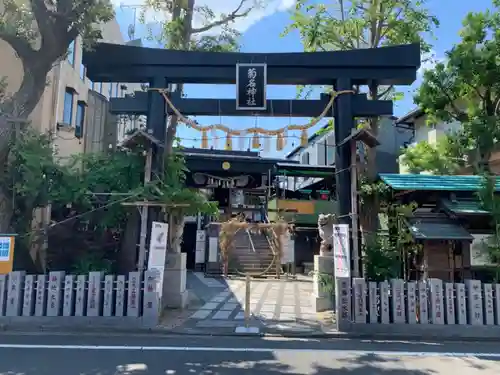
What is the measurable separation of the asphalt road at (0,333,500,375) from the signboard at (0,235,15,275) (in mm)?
1618

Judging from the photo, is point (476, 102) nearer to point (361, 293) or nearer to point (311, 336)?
point (361, 293)

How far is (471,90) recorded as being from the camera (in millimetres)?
15477

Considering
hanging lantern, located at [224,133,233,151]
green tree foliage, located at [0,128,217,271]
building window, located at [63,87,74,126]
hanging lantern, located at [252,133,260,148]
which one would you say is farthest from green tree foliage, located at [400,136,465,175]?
building window, located at [63,87,74,126]

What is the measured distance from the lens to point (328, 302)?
11.8 meters

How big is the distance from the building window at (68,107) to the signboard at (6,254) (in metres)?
8.31

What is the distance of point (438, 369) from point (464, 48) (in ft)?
39.6

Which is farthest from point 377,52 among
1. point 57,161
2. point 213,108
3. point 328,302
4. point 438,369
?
point 57,161

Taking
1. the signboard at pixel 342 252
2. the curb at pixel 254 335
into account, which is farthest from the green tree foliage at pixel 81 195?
the signboard at pixel 342 252

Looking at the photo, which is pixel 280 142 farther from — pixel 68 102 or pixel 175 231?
pixel 68 102

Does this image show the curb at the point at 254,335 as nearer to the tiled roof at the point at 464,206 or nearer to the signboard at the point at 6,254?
the signboard at the point at 6,254

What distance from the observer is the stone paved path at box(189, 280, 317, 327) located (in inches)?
416

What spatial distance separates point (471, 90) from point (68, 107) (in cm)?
1614

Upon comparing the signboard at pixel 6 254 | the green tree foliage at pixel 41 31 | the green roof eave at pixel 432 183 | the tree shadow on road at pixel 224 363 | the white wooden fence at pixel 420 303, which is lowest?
the tree shadow on road at pixel 224 363

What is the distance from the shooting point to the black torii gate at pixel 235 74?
36.5 feet
